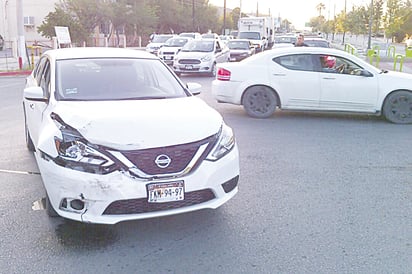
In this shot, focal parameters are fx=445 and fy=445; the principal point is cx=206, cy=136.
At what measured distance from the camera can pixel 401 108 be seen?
925 cm

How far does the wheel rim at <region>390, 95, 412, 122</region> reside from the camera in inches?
363

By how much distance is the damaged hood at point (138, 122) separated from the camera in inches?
148

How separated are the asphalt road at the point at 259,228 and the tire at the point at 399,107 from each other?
269cm

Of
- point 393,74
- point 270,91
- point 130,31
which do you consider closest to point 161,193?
point 270,91

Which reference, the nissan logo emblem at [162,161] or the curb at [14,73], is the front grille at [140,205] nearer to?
the nissan logo emblem at [162,161]

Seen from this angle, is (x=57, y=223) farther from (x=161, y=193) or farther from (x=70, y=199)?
(x=161, y=193)

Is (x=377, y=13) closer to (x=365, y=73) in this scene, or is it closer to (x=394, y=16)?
(x=394, y=16)

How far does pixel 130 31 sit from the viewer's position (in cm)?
5009

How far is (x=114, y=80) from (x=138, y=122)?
4.50ft

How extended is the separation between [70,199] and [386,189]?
3662 mm

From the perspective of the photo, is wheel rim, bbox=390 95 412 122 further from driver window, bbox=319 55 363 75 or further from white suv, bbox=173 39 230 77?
white suv, bbox=173 39 230 77

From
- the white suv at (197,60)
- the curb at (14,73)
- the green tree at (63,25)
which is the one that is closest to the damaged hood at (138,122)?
the white suv at (197,60)

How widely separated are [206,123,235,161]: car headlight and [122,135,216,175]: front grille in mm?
129

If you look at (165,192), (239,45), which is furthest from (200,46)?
(165,192)
